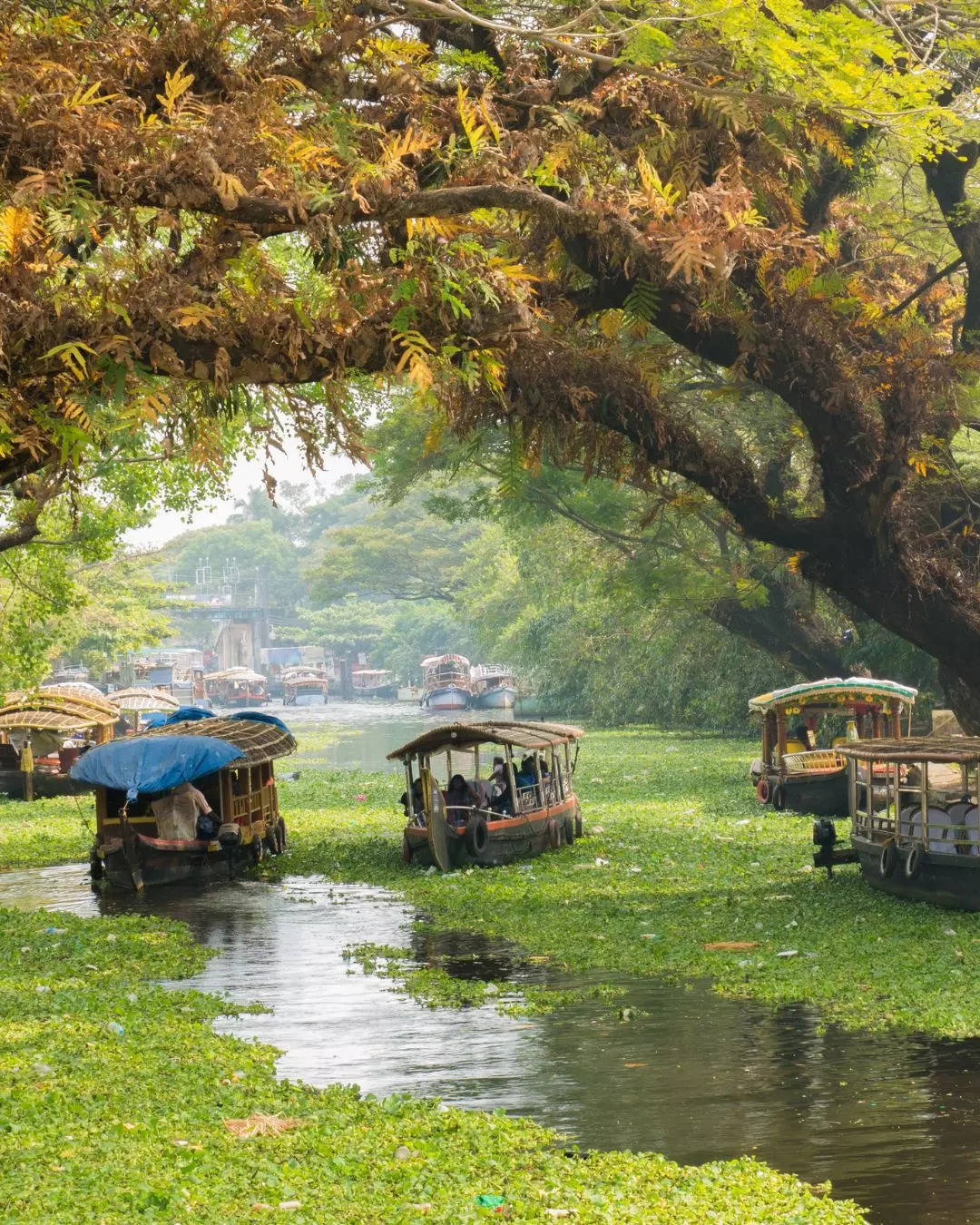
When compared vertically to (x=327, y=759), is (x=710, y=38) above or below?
above

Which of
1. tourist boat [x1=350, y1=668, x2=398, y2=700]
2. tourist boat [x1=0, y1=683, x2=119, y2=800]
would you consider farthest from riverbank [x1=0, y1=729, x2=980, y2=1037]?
tourist boat [x1=350, y1=668, x2=398, y2=700]

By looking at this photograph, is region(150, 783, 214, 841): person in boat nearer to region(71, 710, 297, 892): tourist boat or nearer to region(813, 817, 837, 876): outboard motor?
region(71, 710, 297, 892): tourist boat

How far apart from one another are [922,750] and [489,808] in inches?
278

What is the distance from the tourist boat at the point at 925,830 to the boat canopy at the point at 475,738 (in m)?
4.97

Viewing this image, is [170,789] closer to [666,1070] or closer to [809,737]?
[666,1070]

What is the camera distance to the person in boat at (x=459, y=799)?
66.5ft

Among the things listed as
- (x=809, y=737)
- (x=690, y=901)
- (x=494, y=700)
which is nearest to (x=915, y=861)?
(x=690, y=901)

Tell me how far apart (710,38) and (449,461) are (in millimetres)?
20070

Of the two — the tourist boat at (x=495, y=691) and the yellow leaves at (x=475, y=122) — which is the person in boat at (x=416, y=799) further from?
the tourist boat at (x=495, y=691)

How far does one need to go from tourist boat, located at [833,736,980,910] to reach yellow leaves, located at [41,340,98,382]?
913cm

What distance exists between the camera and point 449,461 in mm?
32375

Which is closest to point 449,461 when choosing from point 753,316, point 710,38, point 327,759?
point 327,759

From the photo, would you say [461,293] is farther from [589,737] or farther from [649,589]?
[589,737]

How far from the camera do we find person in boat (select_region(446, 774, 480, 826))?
20.3 metres
